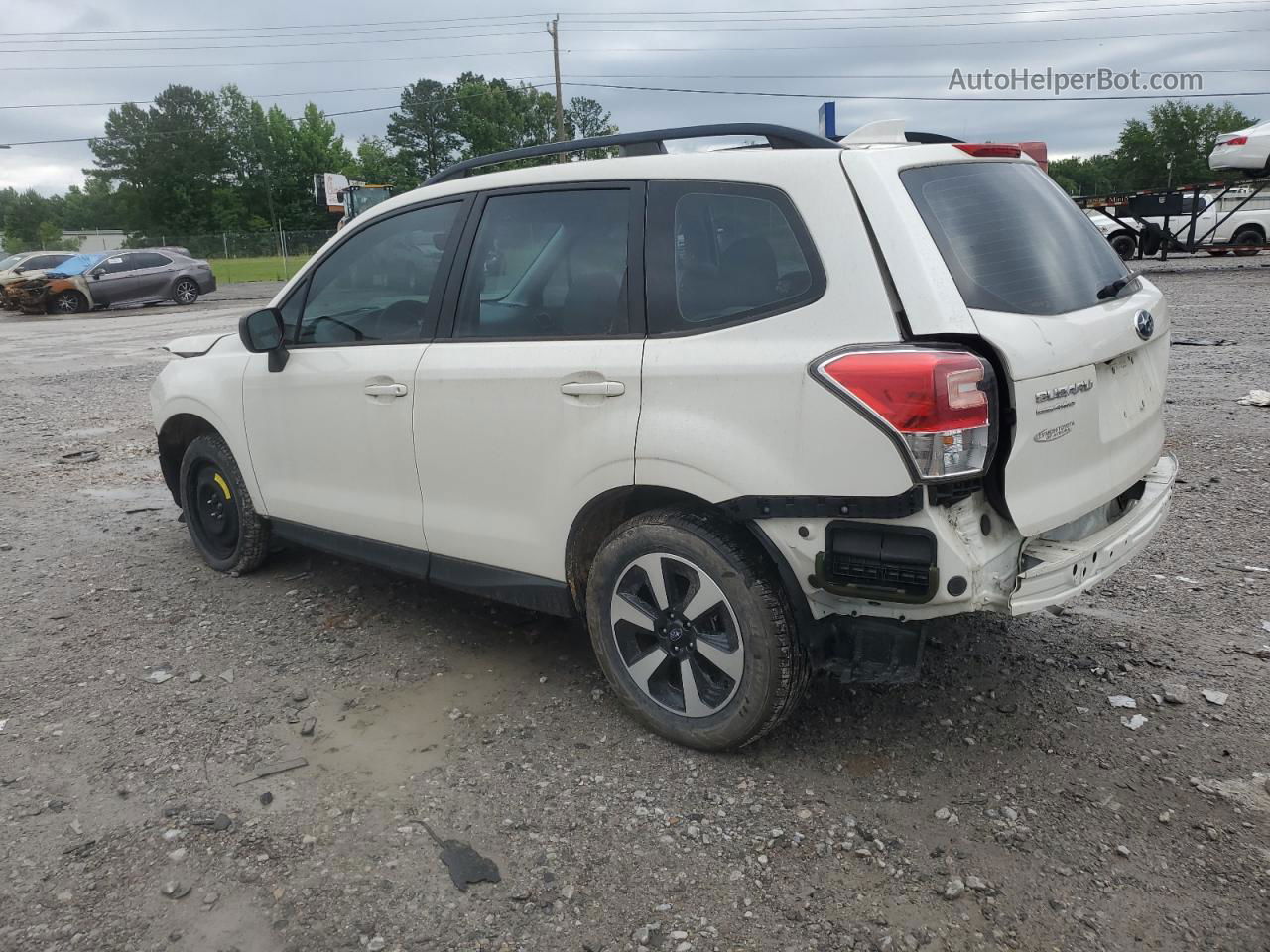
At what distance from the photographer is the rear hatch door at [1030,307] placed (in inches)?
108

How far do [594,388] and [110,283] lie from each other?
87.3ft

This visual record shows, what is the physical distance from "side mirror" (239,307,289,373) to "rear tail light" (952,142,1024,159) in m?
2.85

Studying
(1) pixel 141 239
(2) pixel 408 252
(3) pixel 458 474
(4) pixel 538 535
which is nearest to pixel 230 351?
(2) pixel 408 252

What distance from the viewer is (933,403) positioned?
2613mm

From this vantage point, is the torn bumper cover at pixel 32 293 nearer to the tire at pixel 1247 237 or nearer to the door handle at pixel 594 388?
the door handle at pixel 594 388

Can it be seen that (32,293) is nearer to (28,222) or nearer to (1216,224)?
(1216,224)

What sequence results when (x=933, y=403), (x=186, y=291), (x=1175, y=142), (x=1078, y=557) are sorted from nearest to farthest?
(x=933, y=403), (x=1078, y=557), (x=186, y=291), (x=1175, y=142)

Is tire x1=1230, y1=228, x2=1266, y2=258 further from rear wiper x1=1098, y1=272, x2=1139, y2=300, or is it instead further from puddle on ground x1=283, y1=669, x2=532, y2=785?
puddle on ground x1=283, y1=669, x2=532, y2=785

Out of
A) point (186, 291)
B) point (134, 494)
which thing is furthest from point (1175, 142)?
point (134, 494)

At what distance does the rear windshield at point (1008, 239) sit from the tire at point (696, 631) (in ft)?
3.32

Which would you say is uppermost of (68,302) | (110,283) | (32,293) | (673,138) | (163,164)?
(163,164)

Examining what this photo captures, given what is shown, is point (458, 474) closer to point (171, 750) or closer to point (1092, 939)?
point (171, 750)

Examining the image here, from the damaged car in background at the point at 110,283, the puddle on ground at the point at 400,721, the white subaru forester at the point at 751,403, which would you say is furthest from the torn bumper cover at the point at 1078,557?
the damaged car in background at the point at 110,283

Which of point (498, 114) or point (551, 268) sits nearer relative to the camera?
point (551, 268)
